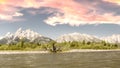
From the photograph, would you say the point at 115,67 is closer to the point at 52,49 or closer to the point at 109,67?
the point at 109,67

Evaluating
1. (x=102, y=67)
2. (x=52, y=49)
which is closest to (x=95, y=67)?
(x=102, y=67)

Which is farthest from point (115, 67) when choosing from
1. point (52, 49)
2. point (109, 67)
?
point (52, 49)

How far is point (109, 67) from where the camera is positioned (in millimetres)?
56594

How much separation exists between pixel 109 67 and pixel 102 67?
4.54 feet

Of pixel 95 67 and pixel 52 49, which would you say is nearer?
pixel 95 67

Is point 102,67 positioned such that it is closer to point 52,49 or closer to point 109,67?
point 109,67

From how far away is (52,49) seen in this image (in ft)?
650

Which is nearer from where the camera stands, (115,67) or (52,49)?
(115,67)

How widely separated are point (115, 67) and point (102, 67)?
256cm

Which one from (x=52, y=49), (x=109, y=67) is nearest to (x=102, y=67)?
(x=109, y=67)

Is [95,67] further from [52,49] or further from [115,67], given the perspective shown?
[52,49]

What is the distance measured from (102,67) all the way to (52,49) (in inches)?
5593

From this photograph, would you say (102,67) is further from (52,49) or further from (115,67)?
(52,49)

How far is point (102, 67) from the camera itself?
56.9 meters
